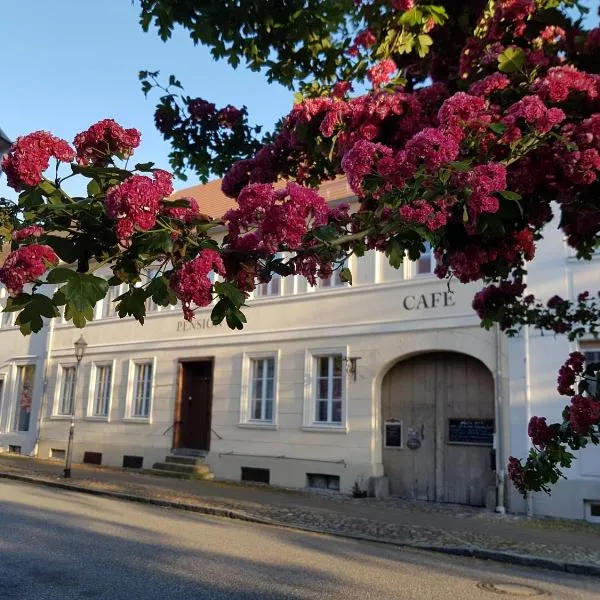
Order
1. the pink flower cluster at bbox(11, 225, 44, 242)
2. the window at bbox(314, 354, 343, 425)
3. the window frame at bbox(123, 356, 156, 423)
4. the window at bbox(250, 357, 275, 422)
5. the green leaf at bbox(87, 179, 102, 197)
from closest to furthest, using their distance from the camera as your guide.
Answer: the pink flower cluster at bbox(11, 225, 44, 242) → the green leaf at bbox(87, 179, 102, 197) → the window at bbox(314, 354, 343, 425) → the window at bbox(250, 357, 275, 422) → the window frame at bbox(123, 356, 156, 423)

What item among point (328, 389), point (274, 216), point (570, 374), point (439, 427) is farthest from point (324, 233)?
point (328, 389)

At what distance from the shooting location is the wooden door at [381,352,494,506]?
46.0 feet

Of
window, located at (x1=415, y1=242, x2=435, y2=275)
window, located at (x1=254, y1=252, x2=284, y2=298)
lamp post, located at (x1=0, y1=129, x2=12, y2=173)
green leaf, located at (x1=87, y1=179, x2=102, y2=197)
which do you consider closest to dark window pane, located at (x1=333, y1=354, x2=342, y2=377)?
window, located at (x1=254, y1=252, x2=284, y2=298)

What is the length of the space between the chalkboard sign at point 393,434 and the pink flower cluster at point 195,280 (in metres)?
12.8

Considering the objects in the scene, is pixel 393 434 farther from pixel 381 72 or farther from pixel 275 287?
pixel 381 72

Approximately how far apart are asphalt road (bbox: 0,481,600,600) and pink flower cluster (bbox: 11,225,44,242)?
4.51 meters

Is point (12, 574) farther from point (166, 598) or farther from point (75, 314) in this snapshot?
point (75, 314)

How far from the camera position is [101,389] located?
73.2 feet

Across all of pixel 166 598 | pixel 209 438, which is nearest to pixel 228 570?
pixel 166 598

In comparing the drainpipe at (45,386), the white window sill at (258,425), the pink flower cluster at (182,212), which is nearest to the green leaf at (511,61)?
the pink flower cluster at (182,212)

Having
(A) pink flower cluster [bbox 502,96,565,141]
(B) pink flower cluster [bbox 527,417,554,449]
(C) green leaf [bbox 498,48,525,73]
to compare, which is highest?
(C) green leaf [bbox 498,48,525,73]

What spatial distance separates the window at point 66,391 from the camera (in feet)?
76.6

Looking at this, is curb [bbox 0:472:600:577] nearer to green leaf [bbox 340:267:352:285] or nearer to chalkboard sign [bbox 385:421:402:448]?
chalkboard sign [bbox 385:421:402:448]

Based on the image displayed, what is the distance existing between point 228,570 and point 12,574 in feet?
7.21
